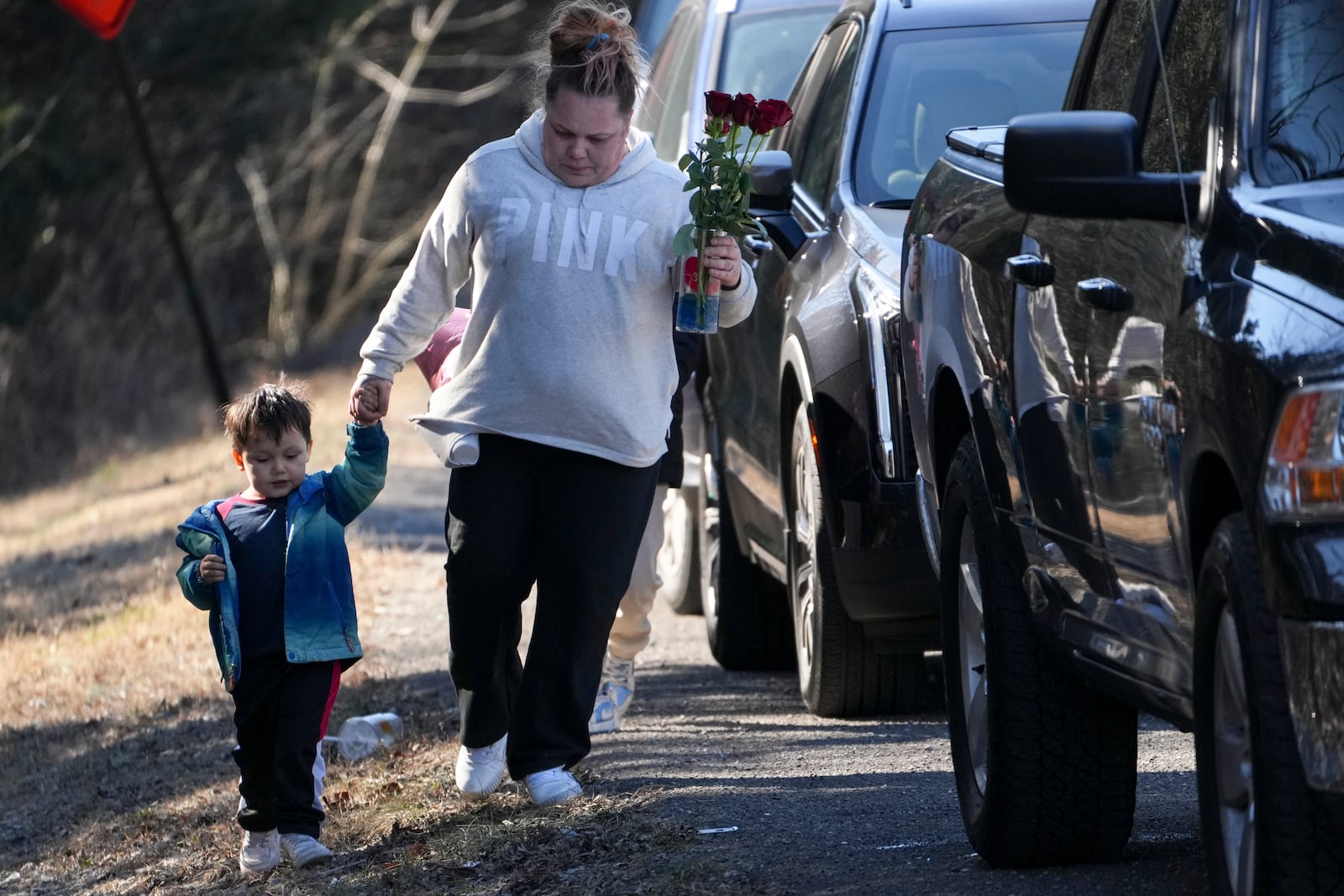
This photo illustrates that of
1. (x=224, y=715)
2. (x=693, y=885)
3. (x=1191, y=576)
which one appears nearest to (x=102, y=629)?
(x=224, y=715)

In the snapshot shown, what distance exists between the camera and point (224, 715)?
7.54 m

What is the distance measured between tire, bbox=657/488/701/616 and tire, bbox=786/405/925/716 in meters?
2.14

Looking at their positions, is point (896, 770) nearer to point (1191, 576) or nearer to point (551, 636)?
point (551, 636)

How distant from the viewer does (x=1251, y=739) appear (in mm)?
2969

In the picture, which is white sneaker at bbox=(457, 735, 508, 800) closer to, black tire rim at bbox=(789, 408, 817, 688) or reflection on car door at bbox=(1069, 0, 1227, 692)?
black tire rim at bbox=(789, 408, 817, 688)

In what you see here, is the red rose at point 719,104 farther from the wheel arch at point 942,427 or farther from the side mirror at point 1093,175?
the side mirror at point 1093,175

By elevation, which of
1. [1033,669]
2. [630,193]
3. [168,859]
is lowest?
[168,859]

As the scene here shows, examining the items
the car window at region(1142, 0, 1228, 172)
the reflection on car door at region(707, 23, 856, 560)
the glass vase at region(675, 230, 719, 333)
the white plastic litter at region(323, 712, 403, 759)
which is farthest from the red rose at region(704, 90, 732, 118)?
the white plastic litter at region(323, 712, 403, 759)

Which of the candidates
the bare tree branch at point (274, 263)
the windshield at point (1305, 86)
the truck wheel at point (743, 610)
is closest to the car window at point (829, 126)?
the truck wheel at point (743, 610)

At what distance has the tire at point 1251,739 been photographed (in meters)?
2.88

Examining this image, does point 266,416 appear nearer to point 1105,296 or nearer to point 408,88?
point 1105,296

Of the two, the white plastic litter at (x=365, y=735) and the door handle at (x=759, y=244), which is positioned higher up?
the door handle at (x=759, y=244)

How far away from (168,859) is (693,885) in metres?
2.06

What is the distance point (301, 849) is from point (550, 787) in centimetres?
61
